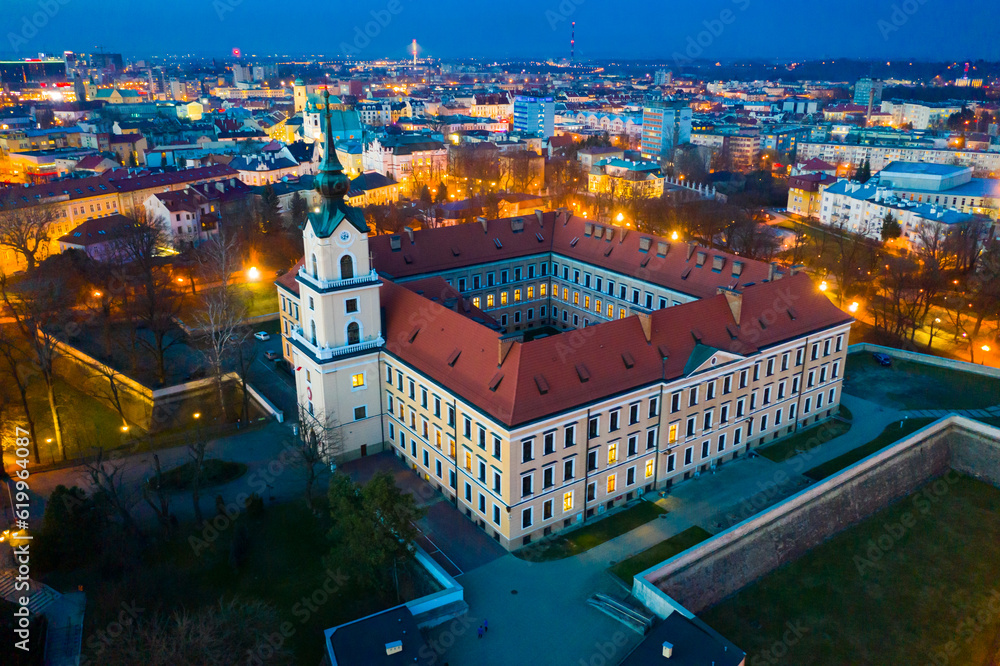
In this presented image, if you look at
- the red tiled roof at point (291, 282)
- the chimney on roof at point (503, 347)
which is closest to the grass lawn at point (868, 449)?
the chimney on roof at point (503, 347)

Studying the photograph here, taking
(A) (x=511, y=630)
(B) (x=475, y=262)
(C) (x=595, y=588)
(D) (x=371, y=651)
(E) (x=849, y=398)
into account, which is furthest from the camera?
(B) (x=475, y=262)

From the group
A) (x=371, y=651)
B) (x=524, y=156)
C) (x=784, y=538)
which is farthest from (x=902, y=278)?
(x=524, y=156)

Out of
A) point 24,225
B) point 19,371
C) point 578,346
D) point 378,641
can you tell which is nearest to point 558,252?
point 578,346

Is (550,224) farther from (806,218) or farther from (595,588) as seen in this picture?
(806,218)

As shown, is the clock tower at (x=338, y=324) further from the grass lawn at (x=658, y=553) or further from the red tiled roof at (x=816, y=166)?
the red tiled roof at (x=816, y=166)

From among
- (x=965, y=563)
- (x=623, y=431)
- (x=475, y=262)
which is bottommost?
(x=965, y=563)

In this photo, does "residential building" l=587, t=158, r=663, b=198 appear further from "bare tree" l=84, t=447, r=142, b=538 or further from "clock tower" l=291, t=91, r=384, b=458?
"bare tree" l=84, t=447, r=142, b=538
